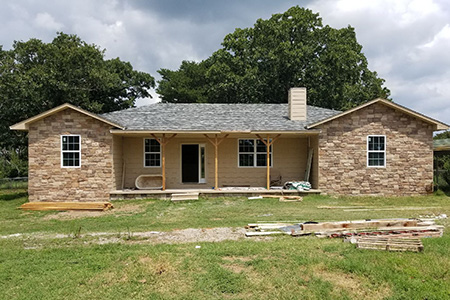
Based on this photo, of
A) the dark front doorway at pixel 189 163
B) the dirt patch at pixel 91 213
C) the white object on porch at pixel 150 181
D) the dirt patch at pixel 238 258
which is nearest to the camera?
the dirt patch at pixel 238 258

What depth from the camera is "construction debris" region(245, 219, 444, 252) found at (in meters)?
5.60

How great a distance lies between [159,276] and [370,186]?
1128 cm

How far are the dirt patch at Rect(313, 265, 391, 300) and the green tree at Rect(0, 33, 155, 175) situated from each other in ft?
68.1

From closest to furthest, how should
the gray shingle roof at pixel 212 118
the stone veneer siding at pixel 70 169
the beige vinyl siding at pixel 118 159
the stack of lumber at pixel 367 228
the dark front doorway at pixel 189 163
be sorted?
the stack of lumber at pixel 367 228, the stone veneer siding at pixel 70 169, the beige vinyl siding at pixel 118 159, the gray shingle roof at pixel 212 118, the dark front doorway at pixel 189 163

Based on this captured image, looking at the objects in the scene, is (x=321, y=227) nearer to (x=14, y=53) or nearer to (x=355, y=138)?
(x=355, y=138)

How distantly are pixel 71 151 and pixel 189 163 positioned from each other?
5.21m

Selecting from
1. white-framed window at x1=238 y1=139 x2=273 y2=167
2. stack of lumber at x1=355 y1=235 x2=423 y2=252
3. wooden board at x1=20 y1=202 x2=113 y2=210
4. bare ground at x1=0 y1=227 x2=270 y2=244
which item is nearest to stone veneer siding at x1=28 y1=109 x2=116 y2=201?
wooden board at x1=20 y1=202 x2=113 y2=210

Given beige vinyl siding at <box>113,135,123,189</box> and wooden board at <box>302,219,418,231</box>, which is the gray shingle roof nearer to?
beige vinyl siding at <box>113,135,123,189</box>

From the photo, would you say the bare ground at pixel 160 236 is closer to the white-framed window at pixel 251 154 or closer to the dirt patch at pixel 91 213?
the dirt patch at pixel 91 213

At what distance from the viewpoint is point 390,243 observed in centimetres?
539

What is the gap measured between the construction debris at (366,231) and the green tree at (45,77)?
61.5 feet

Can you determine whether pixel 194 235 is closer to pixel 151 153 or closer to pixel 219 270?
pixel 219 270

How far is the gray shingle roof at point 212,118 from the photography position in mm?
13531

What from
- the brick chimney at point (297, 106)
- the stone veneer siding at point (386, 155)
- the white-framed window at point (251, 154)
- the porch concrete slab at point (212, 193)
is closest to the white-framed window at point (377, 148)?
the stone veneer siding at point (386, 155)
